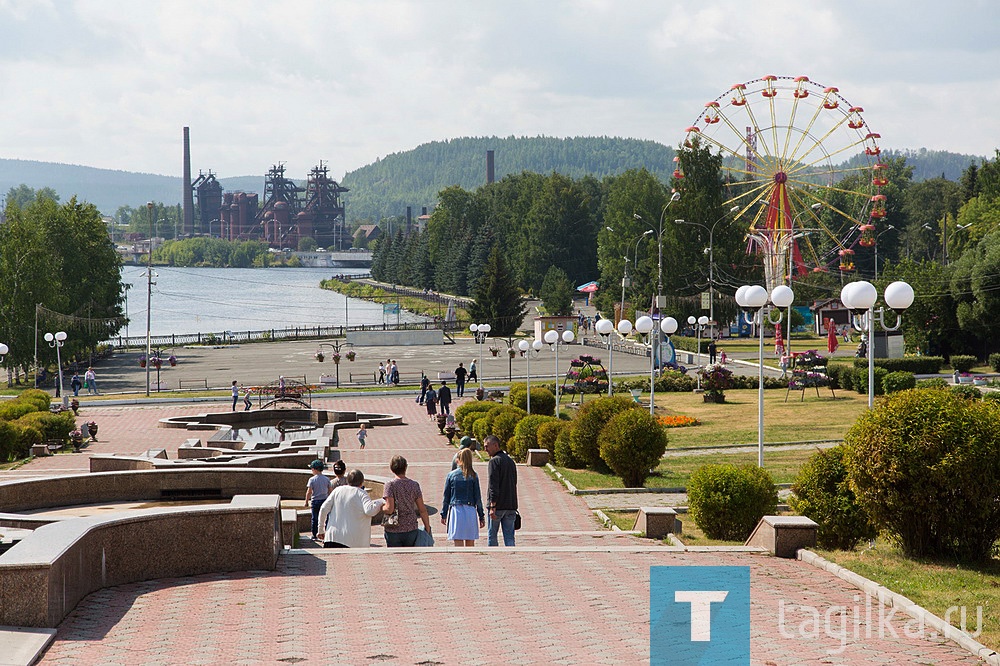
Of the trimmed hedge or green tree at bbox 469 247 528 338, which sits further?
green tree at bbox 469 247 528 338

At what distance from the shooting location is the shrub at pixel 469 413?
88.4 ft

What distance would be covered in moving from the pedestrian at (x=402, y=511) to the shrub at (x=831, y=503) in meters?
3.71

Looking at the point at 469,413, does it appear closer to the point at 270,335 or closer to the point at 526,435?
the point at 526,435

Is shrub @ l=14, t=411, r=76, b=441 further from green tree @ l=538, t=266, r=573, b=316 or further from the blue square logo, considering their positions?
green tree @ l=538, t=266, r=573, b=316

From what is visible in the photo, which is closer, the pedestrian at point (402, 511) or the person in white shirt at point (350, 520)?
the person in white shirt at point (350, 520)

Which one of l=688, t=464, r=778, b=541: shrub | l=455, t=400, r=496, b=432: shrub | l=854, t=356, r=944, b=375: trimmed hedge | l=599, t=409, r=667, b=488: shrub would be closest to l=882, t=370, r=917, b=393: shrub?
l=854, t=356, r=944, b=375: trimmed hedge

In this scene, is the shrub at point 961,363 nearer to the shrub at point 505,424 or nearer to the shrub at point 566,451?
the shrub at point 505,424

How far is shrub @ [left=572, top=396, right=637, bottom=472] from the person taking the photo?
19297mm

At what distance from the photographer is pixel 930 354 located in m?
47.6

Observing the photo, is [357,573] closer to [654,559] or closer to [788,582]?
[654,559]

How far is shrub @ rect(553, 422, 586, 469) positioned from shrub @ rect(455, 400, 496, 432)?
20.9 feet

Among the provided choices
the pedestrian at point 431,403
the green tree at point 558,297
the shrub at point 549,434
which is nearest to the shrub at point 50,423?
the pedestrian at point 431,403

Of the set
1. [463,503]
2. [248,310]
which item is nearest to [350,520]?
[463,503]

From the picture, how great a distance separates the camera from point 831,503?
33.6 feet
